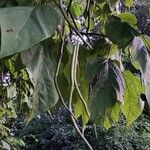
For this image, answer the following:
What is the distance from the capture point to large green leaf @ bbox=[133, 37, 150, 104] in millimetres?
507

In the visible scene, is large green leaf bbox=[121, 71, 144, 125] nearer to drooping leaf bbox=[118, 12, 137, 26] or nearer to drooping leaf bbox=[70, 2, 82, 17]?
drooping leaf bbox=[118, 12, 137, 26]

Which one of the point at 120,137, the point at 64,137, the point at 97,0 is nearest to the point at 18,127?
the point at 64,137

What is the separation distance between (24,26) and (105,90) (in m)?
0.16

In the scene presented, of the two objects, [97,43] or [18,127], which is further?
[18,127]

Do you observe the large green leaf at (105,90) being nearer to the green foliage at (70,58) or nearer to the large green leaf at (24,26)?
the green foliage at (70,58)

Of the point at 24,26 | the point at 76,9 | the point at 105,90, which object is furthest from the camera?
the point at 76,9

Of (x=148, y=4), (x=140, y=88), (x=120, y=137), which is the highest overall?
(x=148, y=4)

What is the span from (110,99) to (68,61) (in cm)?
8

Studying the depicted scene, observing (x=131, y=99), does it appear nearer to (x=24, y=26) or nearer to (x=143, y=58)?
(x=143, y=58)

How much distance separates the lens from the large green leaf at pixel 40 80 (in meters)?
0.46

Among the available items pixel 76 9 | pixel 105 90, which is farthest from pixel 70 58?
pixel 76 9

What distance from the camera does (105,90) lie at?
0.53 meters

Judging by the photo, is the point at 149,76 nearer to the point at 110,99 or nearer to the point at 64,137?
the point at 110,99

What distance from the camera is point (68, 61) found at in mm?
568
